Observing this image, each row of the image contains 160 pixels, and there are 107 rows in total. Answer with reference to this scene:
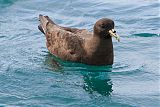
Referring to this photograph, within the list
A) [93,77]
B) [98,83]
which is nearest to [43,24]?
[93,77]

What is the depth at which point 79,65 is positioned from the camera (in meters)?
10.9

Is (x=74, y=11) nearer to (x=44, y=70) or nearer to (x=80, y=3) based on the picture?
(x=80, y=3)

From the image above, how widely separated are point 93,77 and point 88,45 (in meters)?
0.68

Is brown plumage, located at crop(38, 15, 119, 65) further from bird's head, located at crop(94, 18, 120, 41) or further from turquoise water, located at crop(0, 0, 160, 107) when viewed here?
turquoise water, located at crop(0, 0, 160, 107)

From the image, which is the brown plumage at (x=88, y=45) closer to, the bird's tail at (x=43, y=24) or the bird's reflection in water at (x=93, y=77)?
the bird's reflection in water at (x=93, y=77)

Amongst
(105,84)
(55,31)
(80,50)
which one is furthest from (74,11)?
(105,84)

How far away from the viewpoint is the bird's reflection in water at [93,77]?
978cm

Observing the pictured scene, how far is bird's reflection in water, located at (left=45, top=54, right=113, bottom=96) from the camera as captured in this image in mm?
9781

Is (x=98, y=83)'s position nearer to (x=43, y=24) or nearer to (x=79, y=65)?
(x=79, y=65)

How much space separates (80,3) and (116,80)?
5.55 meters

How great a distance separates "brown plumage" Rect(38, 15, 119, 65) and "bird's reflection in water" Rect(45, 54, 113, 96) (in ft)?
0.43

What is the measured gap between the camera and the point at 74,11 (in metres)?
14.8

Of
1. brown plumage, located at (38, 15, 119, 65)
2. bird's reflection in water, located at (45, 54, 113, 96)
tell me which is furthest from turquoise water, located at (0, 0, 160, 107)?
brown plumage, located at (38, 15, 119, 65)

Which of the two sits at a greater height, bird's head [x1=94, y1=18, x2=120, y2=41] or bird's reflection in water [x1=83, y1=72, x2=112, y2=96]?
bird's head [x1=94, y1=18, x2=120, y2=41]
